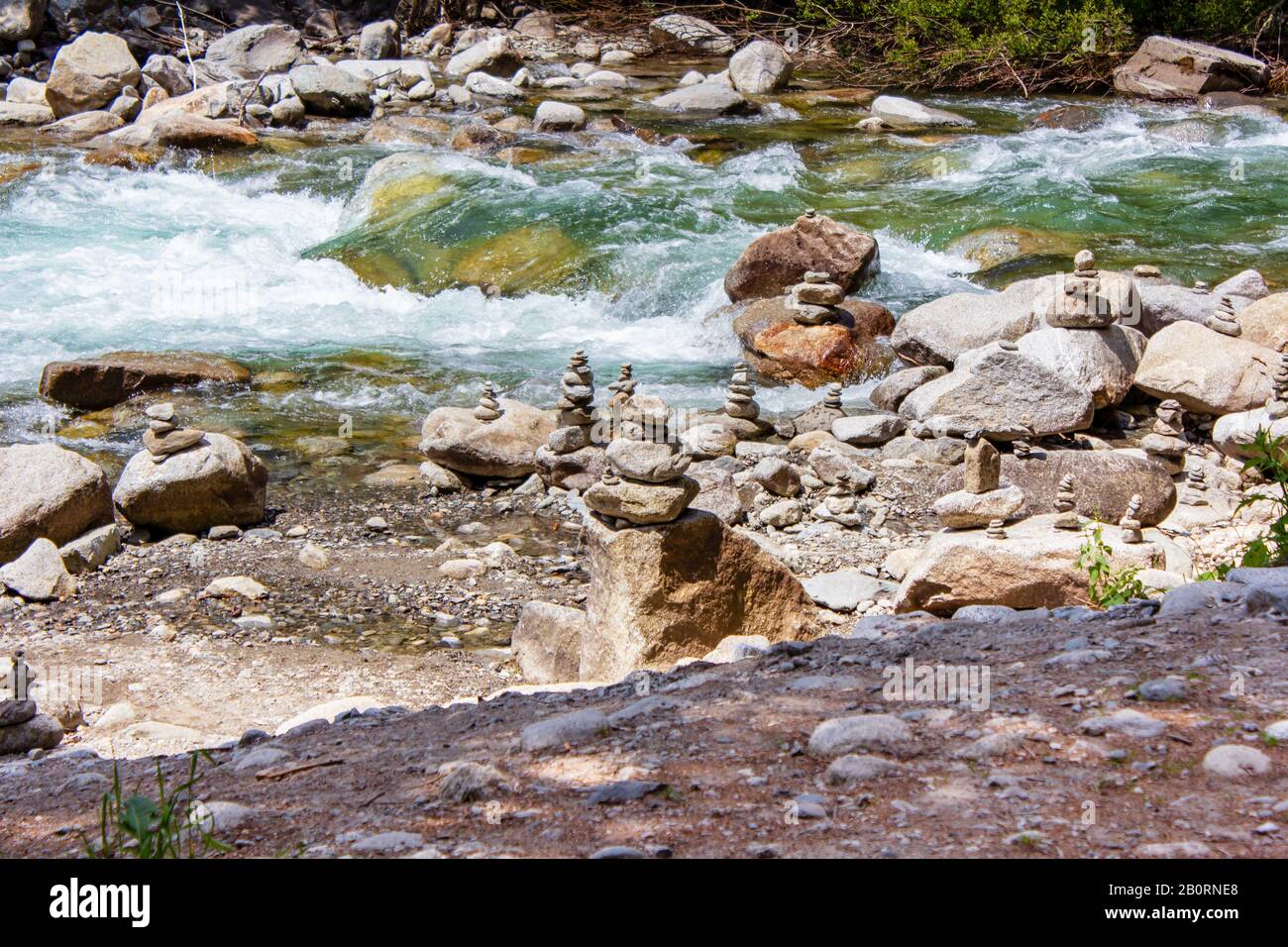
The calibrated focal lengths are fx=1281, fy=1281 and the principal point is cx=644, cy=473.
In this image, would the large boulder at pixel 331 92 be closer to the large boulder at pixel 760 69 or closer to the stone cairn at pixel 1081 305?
the large boulder at pixel 760 69

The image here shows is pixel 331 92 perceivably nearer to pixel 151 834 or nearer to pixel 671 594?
pixel 671 594

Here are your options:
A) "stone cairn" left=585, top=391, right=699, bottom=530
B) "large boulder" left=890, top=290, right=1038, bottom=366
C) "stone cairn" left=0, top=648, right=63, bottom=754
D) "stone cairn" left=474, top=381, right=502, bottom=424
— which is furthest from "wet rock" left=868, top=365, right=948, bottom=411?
"stone cairn" left=0, top=648, right=63, bottom=754

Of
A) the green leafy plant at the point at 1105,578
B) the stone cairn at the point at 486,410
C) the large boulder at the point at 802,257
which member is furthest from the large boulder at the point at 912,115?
the green leafy plant at the point at 1105,578

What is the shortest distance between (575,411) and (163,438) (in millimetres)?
2674

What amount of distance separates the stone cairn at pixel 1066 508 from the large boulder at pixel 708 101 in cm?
1432

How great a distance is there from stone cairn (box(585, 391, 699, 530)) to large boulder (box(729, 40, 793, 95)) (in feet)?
56.2

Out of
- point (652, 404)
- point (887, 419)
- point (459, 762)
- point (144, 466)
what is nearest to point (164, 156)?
point (144, 466)

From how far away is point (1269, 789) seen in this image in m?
2.86

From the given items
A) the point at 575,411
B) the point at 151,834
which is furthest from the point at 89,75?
the point at 151,834

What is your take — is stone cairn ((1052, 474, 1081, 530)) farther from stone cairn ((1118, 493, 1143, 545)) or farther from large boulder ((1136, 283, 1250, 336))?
large boulder ((1136, 283, 1250, 336))

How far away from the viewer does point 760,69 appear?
21.9m

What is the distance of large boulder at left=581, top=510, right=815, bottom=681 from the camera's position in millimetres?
5742

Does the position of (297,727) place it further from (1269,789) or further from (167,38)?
(167,38)

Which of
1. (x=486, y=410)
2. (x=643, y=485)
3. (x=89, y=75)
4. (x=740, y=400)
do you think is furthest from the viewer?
(x=89, y=75)
